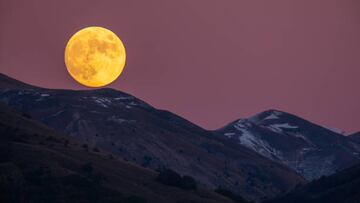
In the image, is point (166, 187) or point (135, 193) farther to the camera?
→ point (166, 187)

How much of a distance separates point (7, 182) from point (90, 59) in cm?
8387

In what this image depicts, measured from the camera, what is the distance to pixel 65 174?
128 metres

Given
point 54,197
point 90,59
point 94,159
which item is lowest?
point 54,197

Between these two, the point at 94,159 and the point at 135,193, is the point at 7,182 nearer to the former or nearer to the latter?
the point at 135,193

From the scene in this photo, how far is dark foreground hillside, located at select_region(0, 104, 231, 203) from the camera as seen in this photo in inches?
4670

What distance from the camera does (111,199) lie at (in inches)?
4747

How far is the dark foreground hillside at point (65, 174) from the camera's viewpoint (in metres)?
119

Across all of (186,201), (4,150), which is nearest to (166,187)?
(186,201)

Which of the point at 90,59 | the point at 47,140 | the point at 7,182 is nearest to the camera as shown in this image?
the point at 7,182

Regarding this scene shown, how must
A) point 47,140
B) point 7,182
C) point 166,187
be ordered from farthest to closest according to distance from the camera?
point 47,140 < point 166,187 < point 7,182

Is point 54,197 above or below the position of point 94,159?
below

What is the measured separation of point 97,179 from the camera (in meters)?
130

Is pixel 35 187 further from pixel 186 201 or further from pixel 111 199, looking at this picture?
pixel 186 201

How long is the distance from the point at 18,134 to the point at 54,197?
1495 inches
